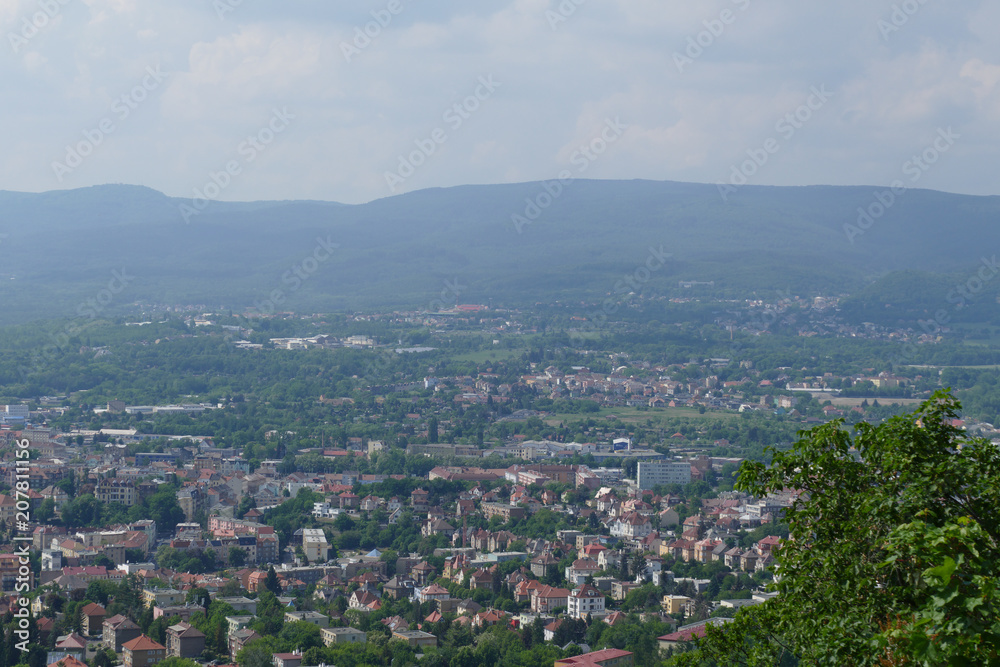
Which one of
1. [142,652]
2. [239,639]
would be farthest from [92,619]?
[239,639]

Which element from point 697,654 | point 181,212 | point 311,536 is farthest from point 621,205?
point 697,654

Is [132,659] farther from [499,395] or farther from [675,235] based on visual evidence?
[675,235]

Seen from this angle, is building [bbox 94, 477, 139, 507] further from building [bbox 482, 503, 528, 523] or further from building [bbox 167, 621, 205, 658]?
building [bbox 167, 621, 205, 658]

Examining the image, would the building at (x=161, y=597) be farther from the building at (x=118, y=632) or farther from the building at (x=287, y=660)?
the building at (x=287, y=660)

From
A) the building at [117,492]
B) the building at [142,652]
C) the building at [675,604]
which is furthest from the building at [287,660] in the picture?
the building at [117,492]

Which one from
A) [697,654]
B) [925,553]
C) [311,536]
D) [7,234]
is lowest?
[311,536]

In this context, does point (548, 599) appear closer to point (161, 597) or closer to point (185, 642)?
point (161, 597)
